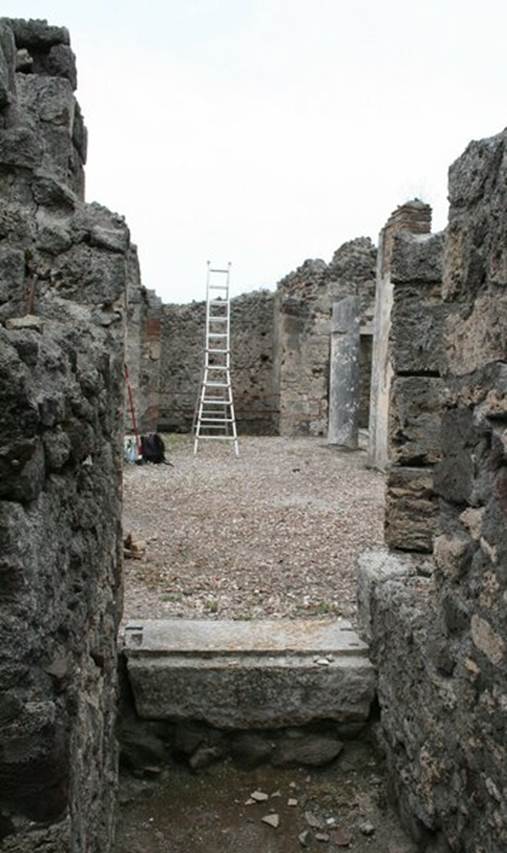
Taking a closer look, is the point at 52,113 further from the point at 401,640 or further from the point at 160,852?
the point at 160,852

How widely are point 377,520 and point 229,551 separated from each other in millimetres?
1832

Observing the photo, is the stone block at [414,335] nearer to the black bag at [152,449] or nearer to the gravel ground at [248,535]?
the gravel ground at [248,535]

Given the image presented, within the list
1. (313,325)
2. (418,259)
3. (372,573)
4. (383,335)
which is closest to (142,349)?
(313,325)

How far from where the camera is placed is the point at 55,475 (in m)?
1.70

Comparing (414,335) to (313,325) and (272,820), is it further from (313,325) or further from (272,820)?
(313,325)

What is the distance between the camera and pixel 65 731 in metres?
1.57

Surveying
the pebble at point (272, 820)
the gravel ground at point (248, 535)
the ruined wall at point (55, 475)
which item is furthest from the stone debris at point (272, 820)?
the gravel ground at point (248, 535)

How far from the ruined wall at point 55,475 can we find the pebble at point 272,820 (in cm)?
61

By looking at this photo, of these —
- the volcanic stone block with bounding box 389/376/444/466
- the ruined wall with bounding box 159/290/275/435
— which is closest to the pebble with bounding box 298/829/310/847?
the volcanic stone block with bounding box 389/376/444/466

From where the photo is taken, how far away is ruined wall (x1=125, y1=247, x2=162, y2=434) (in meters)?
13.4

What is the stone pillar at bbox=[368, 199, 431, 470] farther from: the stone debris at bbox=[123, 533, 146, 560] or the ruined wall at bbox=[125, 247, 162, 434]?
the stone debris at bbox=[123, 533, 146, 560]

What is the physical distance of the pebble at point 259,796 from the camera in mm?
3094

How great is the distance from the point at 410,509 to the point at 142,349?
11.6 metres

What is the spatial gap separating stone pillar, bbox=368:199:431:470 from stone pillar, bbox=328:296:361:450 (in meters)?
2.05
